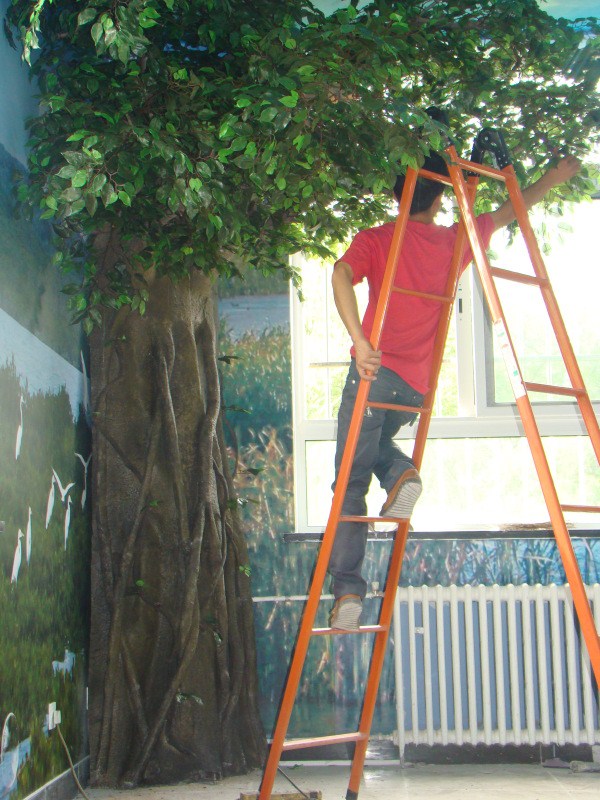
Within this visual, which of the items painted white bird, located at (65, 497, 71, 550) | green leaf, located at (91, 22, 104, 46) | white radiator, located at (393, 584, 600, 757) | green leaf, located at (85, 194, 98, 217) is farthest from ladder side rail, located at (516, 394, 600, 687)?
painted white bird, located at (65, 497, 71, 550)

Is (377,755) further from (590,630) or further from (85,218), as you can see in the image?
(85,218)

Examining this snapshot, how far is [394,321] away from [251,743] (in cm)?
190

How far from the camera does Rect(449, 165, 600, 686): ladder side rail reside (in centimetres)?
202

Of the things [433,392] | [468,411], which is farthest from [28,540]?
[468,411]

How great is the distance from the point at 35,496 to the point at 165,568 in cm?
70

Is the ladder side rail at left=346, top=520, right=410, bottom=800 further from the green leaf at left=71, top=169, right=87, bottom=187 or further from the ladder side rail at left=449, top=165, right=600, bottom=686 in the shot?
the green leaf at left=71, top=169, right=87, bottom=187

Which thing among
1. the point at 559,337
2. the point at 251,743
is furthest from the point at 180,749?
the point at 559,337

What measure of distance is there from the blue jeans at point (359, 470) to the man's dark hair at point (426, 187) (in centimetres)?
56

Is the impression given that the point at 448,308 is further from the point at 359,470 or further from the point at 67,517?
the point at 67,517

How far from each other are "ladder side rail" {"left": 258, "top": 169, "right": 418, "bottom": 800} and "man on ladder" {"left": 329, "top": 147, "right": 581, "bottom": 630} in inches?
2.5

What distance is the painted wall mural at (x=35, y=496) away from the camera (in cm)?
270

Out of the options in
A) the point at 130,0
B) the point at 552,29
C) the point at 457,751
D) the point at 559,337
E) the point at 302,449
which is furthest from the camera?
the point at 302,449

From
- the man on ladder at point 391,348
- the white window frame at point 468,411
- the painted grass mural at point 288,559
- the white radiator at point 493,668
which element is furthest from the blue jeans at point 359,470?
the white window frame at point 468,411

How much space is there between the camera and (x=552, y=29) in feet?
8.82
